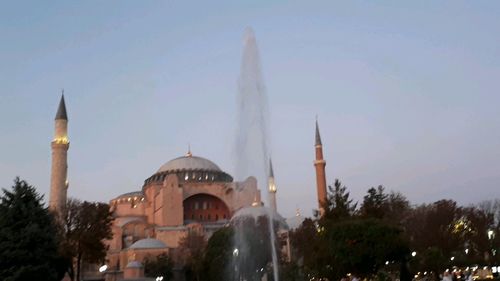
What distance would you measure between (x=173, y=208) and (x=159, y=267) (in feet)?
45.6

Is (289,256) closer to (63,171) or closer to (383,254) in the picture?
(63,171)

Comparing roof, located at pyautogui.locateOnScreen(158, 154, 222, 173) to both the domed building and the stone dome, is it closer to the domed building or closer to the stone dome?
the domed building

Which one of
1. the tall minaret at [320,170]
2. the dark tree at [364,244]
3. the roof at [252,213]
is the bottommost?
the dark tree at [364,244]

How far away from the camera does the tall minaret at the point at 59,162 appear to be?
43469 mm

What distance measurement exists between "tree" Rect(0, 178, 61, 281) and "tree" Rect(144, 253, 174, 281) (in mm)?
26371

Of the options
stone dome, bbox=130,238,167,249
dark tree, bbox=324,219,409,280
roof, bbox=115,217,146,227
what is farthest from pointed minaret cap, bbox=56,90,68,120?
dark tree, bbox=324,219,409,280

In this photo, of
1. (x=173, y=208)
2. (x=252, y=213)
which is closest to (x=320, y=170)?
(x=252, y=213)

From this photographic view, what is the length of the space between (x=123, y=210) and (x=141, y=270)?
955 inches

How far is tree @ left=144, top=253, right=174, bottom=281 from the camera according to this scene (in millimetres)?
47031

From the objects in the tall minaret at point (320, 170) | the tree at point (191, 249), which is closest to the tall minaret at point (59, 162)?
the tree at point (191, 249)

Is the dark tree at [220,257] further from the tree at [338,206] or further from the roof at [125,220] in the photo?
the roof at [125,220]

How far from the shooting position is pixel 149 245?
5250cm

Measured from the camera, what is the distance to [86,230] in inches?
1214

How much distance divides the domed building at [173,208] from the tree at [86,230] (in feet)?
65.7
